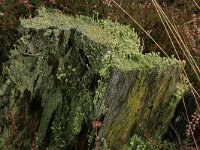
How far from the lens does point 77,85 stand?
3.82 m

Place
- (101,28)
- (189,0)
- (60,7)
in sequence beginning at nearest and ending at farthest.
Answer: (101,28) → (60,7) → (189,0)

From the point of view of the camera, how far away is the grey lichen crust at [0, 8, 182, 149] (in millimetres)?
3643

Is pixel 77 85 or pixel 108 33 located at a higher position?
pixel 108 33

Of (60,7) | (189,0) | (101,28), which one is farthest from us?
(189,0)

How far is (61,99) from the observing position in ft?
12.9

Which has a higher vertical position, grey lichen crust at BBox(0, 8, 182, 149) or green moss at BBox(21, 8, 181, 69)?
green moss at BBox(21, 8, 181, 69)

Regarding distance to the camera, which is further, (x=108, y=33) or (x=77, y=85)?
(x=108, y=33)

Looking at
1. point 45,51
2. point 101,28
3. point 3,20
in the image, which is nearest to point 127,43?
point 101,28

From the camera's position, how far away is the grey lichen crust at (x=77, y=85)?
3643 mm

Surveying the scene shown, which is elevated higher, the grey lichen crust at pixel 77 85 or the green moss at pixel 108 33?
the green moss at pixel 108 33

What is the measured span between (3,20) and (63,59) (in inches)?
38.0

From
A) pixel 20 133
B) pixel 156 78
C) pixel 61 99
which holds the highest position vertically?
pixel 156 78

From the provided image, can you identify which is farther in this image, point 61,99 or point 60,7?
point 60,7

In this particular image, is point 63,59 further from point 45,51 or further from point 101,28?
point 101,28
